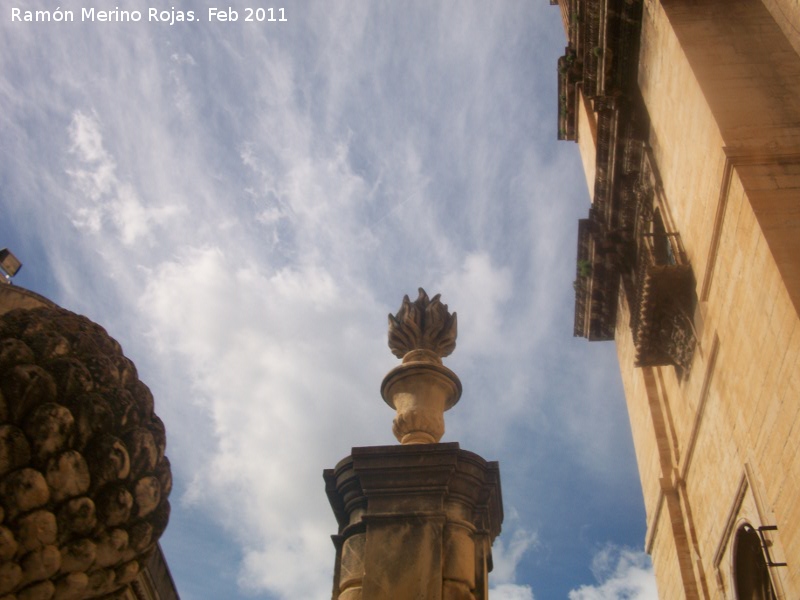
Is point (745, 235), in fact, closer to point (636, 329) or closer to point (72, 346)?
point (636, 329)

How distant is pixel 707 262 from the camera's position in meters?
10.3

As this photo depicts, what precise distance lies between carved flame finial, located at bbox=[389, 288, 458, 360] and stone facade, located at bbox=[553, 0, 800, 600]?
3.93m

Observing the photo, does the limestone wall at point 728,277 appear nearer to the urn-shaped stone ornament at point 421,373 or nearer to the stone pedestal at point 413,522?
the urn-shaped stone ornament at point 421,373

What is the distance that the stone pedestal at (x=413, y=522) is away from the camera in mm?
4730

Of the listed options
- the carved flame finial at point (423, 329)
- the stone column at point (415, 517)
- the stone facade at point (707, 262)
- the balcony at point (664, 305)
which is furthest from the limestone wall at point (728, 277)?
the stone column at point (415, 517)

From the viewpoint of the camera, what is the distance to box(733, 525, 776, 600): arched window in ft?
32.6

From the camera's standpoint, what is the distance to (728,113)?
9.92m

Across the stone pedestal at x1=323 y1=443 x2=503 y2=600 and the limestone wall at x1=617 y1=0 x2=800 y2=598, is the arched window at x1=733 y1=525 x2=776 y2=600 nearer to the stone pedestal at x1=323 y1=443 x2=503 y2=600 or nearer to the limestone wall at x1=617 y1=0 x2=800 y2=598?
the limestone wall at x1=617 y1=0 x2=800 y2=598

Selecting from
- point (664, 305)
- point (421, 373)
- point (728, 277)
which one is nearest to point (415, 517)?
point (421, 373)

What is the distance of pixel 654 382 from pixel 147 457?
48.3 ft

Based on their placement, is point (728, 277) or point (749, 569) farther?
point (749, 569)

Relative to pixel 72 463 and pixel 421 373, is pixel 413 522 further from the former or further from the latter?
pixel 72 463

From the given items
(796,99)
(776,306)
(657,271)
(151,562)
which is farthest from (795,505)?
(151,562)

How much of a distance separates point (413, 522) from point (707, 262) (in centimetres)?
728
